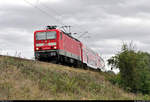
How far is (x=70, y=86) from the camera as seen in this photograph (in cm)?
1272

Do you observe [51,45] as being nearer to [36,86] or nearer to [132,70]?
[132,70]

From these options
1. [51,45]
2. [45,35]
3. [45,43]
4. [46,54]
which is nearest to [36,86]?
[46,54]

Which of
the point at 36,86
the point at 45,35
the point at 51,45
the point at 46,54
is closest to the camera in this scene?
the point at 36,86

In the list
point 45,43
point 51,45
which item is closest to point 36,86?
point 51,45

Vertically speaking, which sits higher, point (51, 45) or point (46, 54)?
point (51, 45)

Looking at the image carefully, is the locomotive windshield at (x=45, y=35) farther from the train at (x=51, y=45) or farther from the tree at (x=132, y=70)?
the tree at (x=132, y=70)

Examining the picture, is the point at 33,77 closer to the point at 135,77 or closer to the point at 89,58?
the point at 135,77

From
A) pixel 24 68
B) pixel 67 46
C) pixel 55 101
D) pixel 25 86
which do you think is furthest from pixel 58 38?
pixel 55 101

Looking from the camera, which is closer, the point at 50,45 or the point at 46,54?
the point at 46,54

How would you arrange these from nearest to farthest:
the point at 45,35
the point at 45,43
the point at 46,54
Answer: the point at 46,54 → the point at 45,43 → the point at 45,35

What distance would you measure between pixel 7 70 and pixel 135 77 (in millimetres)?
12601

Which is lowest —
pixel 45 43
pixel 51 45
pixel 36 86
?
pixel 36 86

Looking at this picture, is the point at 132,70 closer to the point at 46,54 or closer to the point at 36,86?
the point at 46,54

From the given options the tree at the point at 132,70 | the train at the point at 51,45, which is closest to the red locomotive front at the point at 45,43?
the train at the point at 51,45
